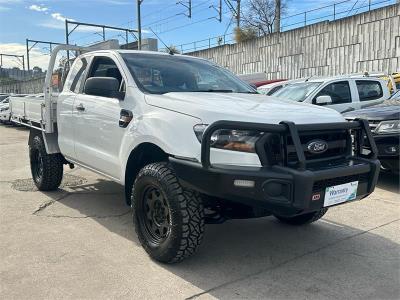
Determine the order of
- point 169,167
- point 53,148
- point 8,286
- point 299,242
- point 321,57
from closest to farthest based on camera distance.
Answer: point 8,286 → point 169,167 → point 299,242 → point 53,148 → point 321,57

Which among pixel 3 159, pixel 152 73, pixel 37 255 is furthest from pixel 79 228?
pixel 3 159

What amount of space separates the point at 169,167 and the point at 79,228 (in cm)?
168

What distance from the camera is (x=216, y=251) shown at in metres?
4.15

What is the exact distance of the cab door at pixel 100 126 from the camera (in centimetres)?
445

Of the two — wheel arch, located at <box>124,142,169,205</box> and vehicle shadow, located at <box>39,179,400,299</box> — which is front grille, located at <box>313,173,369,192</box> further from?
wheel arch, located at <box>124,142,169,205</box>

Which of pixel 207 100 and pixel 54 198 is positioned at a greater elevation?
pixel 207 100

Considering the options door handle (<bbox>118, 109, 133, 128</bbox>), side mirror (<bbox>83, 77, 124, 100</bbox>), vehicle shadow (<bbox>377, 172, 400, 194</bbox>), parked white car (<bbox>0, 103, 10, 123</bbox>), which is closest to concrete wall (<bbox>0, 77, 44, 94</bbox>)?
parked white car (<bbox>0, 103, 10, 123</bbox>)

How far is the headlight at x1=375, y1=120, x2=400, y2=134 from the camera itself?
6262mm

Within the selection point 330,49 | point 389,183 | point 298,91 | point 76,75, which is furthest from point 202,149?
point 330,49

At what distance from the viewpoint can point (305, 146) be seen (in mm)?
3396

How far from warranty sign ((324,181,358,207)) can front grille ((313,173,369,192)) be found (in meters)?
0.02

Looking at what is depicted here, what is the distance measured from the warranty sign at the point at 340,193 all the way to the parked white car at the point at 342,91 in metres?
5.85

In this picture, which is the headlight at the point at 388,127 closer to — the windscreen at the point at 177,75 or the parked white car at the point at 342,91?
the windscreen at the point at 177,75

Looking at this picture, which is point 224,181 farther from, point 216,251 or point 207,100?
point 216,251
